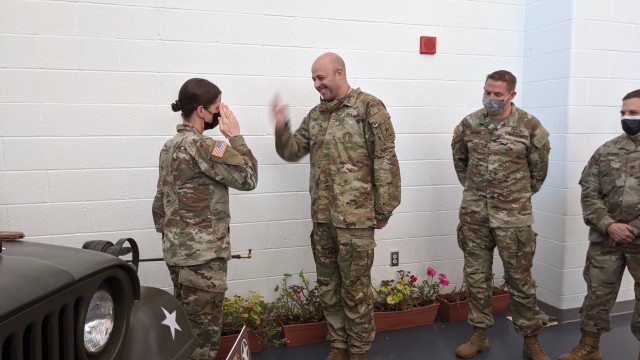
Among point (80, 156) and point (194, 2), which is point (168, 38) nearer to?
A: point (194, 2)

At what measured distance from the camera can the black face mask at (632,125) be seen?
2.75 m

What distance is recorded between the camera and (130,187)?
3115 millimetres

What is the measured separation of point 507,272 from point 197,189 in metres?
1.91

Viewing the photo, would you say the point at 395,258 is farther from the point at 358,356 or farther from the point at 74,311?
the point at 74,311

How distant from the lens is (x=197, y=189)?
2271mm

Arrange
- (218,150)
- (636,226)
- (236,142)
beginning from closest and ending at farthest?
(218,150) < (236,142) < (636,226)

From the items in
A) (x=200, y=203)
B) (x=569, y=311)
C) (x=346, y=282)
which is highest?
(x=200, y=203)

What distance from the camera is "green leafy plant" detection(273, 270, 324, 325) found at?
132 inches

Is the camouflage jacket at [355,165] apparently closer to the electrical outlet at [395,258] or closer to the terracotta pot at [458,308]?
the electrical outlet at [395,258]

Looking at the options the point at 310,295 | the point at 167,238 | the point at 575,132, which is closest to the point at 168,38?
the point at 167,238

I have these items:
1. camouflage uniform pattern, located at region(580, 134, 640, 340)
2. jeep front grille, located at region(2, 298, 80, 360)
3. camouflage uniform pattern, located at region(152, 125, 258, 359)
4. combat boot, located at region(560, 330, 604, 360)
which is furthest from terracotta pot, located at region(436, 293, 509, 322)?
jeep front grille, located at region(2, 298, 80, 360)

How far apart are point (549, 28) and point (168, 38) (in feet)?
8.89

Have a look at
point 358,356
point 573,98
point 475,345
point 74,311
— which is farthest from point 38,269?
point 573,98

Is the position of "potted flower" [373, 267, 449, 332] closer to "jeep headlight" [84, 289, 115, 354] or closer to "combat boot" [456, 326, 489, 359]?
"combat boot" [456, 326, 489, 359]
